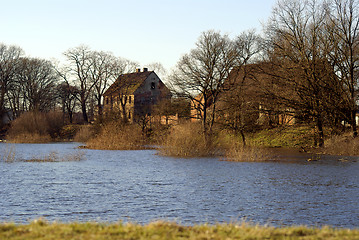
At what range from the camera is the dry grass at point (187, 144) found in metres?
33.8

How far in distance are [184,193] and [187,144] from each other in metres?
16.1

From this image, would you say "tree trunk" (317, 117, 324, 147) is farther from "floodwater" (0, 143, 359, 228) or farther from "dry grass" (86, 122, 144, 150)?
"dry grass" (86, 122, 144, 150)

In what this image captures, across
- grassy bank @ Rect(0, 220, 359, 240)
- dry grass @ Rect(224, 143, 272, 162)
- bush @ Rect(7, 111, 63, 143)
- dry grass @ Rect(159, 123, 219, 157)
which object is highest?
bush @ Rect(7, 111, 63, 143)

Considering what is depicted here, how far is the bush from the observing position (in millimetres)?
56344

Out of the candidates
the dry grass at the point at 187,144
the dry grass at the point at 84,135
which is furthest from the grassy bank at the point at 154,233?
the dry grass at the point at 84,135

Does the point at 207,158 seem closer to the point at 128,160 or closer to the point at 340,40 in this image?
the point at 128,160

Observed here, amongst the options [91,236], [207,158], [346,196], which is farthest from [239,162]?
[91,236]

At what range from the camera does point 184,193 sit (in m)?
17.6

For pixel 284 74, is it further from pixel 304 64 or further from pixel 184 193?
pixel 184 193

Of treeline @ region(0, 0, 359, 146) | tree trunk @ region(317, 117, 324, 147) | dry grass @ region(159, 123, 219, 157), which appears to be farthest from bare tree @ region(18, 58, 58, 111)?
tree trunk @ region(317, 117, 324, 147)

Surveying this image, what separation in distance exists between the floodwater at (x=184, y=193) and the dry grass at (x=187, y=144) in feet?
14.5

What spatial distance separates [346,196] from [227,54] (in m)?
32.6

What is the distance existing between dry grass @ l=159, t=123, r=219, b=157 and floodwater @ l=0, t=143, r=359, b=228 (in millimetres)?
4412

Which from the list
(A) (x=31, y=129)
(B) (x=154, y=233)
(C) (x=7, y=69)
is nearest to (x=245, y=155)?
(B) (x=154, y=233)
